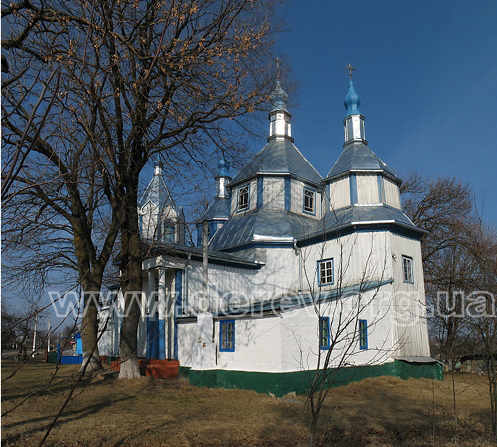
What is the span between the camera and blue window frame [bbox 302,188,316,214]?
22031mm

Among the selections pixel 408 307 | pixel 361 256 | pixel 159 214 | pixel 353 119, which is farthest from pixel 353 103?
pixel 159 214

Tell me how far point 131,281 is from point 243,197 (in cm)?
978

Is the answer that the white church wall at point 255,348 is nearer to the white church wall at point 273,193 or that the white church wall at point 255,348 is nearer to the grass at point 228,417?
the grass at point 228,417

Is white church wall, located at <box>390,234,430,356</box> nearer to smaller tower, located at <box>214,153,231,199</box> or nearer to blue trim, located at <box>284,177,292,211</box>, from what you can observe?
blue trim, located at <box>284,177,292,211</box>

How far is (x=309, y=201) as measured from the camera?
2227cm

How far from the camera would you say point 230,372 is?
13.7 m

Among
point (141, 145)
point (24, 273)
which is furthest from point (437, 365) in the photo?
point (24, 273)

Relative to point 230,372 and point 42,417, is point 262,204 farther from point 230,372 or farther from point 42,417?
point 42,417

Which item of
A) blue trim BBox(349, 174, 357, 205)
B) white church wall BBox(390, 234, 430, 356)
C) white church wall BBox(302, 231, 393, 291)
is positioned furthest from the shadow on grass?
blue trim BBox(349, 174, 357, 205)

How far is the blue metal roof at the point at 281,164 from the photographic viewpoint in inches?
850

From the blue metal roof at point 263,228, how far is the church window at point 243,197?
0.60m

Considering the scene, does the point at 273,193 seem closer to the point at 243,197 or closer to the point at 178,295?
the point at 243,197

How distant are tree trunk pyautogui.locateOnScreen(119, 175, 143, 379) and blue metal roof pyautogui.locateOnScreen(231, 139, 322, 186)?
8.02 metres

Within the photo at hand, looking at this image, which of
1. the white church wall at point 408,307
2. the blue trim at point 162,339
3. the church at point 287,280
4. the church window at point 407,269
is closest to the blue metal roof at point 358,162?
the church at point 287,280
